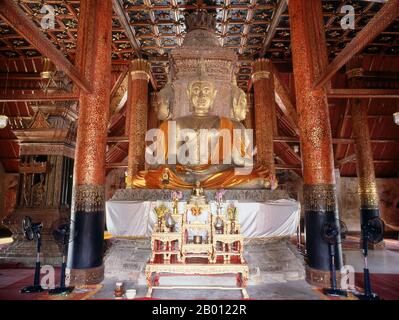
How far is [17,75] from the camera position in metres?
10.6

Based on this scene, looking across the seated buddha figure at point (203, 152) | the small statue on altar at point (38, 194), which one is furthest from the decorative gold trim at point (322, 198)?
the small statue on altar at point (38, 194)

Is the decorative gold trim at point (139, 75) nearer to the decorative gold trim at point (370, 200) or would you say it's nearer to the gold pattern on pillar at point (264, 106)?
the gold pattern on pillar at point (264, 106)

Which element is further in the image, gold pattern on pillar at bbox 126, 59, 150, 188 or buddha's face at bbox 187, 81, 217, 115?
gold pattern on pillar at bbox 126, 59, 150, 188

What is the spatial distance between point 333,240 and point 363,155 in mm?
6428

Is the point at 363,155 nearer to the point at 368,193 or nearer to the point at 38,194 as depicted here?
the point at 368,193

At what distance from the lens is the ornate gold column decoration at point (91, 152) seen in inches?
164

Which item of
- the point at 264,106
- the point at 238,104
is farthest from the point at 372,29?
the point at 264,106

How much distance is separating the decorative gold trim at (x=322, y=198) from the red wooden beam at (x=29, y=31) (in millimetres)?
3865

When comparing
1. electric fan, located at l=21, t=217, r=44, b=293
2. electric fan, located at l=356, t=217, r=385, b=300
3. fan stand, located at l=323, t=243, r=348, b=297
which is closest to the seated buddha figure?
fan stand, located at l=323, t=243, r=348, b=297

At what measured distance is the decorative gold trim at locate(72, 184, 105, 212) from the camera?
4.25 m

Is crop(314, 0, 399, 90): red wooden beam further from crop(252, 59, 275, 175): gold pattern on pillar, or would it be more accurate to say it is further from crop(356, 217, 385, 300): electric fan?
crop(252, 59, 275, 175): gold pattern on pillar

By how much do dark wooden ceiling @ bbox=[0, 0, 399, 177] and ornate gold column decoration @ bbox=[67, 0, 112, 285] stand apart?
138 inches

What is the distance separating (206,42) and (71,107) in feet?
13.7
